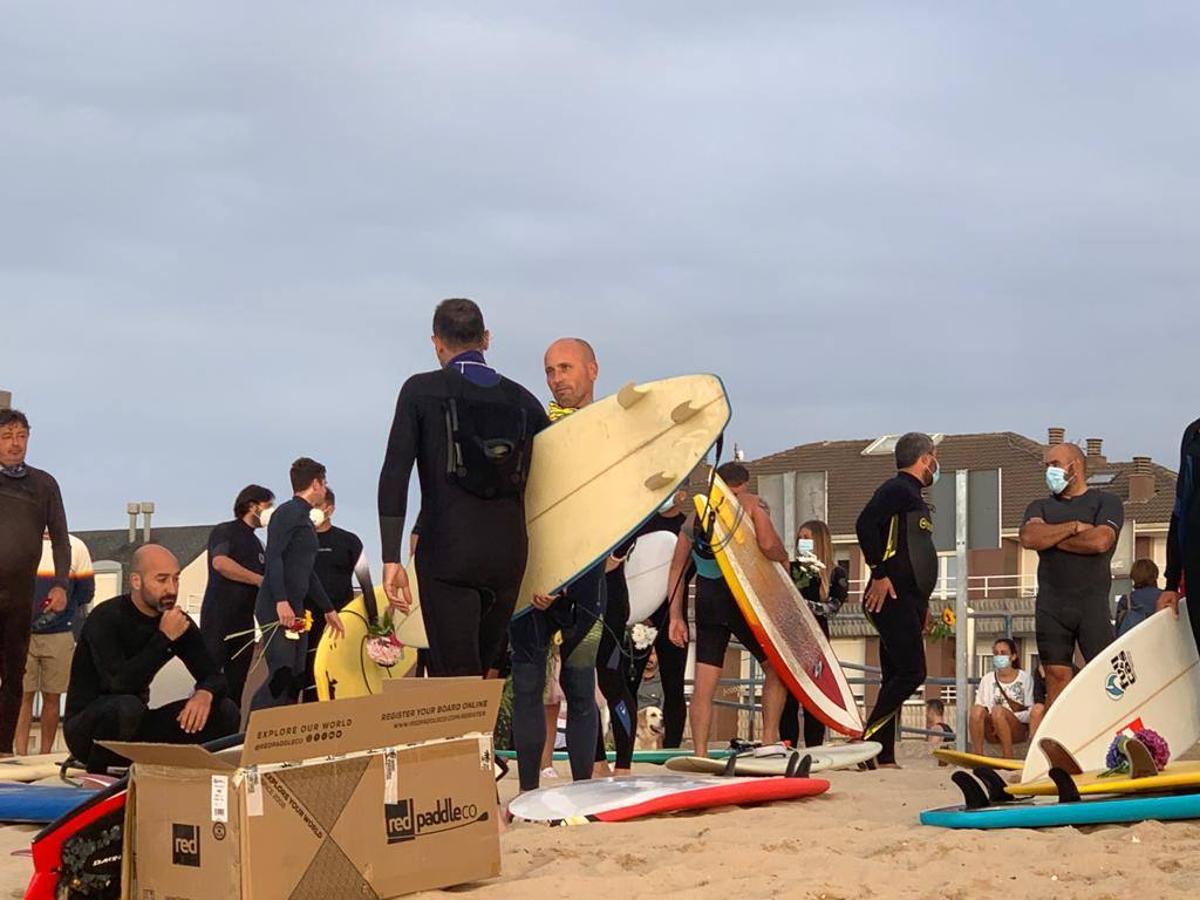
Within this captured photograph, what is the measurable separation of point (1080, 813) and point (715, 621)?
3.85m

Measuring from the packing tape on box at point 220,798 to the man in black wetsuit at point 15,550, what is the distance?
5.04 meters

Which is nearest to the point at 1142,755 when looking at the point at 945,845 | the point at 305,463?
the point at 945,845

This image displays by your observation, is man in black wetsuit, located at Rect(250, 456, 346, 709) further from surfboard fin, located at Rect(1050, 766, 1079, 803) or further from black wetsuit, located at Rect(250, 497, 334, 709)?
surfboard fin, located at Rect(1050, 766, 1079, 803)

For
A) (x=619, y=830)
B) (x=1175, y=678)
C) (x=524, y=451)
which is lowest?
(x=619, y=830)

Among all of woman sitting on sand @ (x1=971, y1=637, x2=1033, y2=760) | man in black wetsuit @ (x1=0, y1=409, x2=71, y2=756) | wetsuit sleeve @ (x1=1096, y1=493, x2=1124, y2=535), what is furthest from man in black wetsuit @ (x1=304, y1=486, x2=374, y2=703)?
wetsuit sleeve @ (x1=1096, y1=493, x2=1124, y2=535)

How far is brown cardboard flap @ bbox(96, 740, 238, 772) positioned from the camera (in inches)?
176

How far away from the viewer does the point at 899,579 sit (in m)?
9.65

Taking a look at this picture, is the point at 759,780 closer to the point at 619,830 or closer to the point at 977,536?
the point at 619,830

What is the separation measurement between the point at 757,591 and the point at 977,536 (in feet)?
8.70

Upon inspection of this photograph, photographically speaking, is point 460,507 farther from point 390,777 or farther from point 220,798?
point 220,798

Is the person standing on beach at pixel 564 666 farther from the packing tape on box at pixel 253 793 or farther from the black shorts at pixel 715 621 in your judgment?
the black shorts at pixel 715 621

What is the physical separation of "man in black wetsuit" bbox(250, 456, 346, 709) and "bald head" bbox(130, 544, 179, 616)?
9.56ft

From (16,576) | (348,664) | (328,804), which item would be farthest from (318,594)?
(328,804)

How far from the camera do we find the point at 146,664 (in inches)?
274
